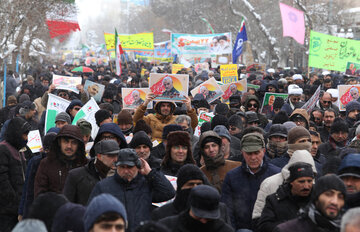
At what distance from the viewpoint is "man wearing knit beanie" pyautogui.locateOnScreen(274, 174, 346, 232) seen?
4.02 meters

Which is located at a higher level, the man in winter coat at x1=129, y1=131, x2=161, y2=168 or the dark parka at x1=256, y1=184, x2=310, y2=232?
the man in winter coat at x1=129, y1=131, x2=161, y2=168

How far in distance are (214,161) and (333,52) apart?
1192 centimetres

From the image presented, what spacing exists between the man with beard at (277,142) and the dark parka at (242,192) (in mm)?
1219

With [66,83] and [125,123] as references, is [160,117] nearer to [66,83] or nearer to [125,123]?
[125,123]

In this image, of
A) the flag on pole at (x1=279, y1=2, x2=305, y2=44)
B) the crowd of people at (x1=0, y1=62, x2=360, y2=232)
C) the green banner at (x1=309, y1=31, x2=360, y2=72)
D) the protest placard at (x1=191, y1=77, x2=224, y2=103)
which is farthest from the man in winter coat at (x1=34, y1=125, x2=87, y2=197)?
the flag on pole at (x1=279, y1=2, x2=305, y2=44)

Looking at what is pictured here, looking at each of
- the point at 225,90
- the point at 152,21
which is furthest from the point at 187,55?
the point at 152,21

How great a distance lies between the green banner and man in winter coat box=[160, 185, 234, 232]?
1335cm

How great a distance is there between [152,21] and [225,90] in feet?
258

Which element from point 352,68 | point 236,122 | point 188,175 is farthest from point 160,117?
point 352,68

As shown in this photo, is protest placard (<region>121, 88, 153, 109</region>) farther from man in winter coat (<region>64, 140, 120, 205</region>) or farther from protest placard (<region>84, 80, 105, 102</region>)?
man in winter coat (<region>64, 140, 120, 205</region>)

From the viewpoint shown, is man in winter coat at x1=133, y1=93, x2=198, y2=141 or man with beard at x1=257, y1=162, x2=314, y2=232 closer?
man with beard at x1=257, y1=162, x2=314, y2=232

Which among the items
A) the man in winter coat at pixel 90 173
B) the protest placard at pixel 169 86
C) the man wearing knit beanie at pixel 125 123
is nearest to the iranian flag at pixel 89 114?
the man wearing knit beanie at pixel 125 123

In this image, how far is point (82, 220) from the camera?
12.4 ft

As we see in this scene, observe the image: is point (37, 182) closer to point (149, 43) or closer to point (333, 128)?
point (333, 128)
